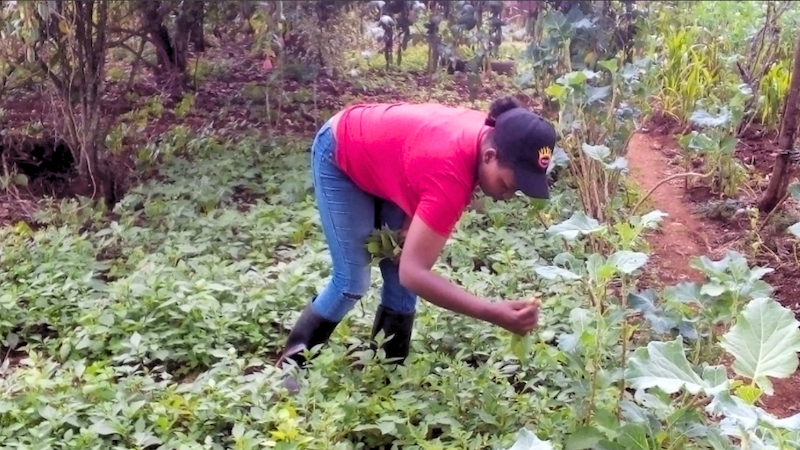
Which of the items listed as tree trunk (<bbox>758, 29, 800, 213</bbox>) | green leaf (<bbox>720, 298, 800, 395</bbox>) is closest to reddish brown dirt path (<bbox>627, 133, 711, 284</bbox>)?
tree trunk (<bbox>758, 29, 800, 213</bbox>)

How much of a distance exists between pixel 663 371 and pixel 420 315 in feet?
4.88

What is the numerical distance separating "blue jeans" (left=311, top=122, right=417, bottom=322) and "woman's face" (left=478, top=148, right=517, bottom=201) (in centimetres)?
55

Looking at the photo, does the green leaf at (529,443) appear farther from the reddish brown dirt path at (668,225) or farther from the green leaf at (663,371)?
the reddish brown dirt path at (668,225)

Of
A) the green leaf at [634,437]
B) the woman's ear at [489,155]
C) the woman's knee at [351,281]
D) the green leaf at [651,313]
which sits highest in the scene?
the woman's ear at [489,155]

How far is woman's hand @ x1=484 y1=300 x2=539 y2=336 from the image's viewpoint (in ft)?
6.77

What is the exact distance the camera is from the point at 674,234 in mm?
4273

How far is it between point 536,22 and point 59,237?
10.0ft

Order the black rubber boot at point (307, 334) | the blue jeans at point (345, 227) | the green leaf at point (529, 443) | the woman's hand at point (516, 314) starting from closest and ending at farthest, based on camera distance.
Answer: the green leaf at point (529, 443), the woman's hand at point (516, 314), the blue jeans at point (345, 227), the black rubber boot at point (307, 334)

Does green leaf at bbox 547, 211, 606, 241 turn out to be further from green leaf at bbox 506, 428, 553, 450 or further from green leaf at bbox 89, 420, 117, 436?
green leaf at bbox 89, 420, 117, 436

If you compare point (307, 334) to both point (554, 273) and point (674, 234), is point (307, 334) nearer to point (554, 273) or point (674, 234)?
point (554, 273)

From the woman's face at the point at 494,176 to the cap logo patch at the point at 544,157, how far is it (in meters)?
0.08

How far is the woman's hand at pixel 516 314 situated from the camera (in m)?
2.06

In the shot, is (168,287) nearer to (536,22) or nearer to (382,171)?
(382,171)

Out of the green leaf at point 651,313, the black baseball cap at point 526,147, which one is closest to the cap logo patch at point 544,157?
the black baseball cap at point 526,147
